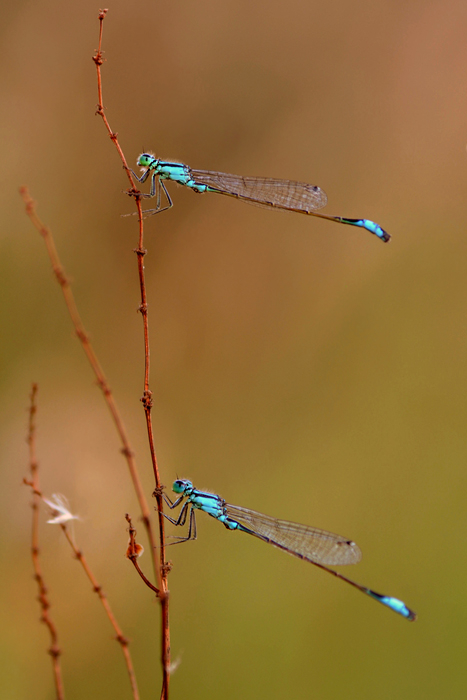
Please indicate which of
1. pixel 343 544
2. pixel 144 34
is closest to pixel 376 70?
pixel 144 34

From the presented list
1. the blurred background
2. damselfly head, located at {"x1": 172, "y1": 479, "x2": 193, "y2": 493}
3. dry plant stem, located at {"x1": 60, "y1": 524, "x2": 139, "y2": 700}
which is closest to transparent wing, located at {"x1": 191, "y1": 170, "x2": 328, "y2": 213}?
the blurred background

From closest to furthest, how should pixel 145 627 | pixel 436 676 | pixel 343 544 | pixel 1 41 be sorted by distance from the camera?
pixel 343 544 → pixel 436 676 → pixel 145 627 → pixel 1 41

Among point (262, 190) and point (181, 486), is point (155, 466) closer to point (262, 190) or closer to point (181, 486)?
point (181, 486)

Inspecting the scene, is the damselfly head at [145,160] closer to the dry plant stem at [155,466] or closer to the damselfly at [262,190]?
the damselfly at [262,190]

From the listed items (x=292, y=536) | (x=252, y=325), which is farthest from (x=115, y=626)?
(x=252, y=325)

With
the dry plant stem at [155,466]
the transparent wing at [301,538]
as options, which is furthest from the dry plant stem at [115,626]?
the transparent wing at [301,538]

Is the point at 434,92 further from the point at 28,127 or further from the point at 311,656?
the point at 311,656
